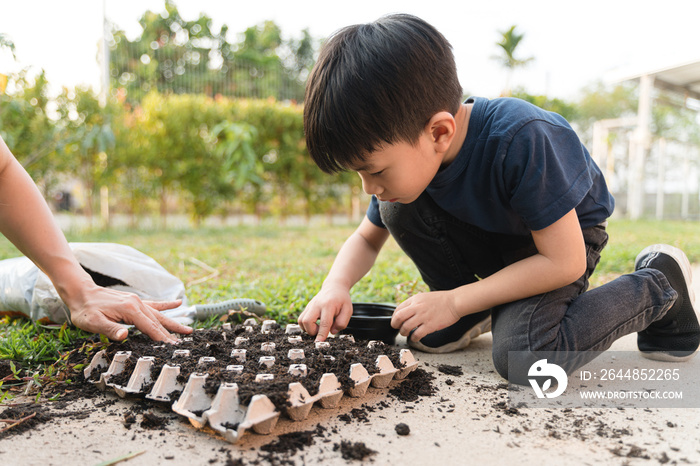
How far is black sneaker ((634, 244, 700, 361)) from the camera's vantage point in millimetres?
2016

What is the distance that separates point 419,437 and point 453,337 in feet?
2.97

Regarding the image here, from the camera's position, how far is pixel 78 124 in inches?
280

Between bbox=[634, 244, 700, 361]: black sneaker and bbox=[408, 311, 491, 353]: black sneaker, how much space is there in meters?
0.68

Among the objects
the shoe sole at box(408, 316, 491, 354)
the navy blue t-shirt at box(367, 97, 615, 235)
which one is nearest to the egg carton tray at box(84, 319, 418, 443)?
the shoe sole at box(408, 316, 491, 354)

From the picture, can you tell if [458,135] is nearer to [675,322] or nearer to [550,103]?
[675,322]

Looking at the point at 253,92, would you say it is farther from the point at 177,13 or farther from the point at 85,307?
the point at 85,307

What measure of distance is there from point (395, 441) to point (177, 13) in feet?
62.4

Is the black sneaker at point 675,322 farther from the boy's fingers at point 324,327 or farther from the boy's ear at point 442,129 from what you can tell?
the boy's fingers at point 324,327

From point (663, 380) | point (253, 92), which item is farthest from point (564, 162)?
point (253, 92)

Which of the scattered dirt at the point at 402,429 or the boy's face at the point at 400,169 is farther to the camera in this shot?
the boy's face at the point at 400,169

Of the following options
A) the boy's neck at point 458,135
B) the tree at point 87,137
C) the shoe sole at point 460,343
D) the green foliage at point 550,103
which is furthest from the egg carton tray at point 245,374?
the green foliage at point 550,103

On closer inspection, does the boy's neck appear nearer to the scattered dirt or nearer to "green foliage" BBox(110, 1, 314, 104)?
the scattered dirt

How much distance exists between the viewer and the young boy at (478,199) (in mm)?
1646

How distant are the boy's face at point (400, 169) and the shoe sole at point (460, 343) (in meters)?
0.72
